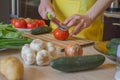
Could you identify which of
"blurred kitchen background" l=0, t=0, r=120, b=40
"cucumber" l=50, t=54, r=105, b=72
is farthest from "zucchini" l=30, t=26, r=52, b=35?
Answer: "blurred kitchen background" l=0, t=0, r=120, b=40

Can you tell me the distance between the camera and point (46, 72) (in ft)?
2.52

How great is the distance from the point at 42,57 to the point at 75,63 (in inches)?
4.4

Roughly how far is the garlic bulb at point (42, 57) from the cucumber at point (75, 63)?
0.06m

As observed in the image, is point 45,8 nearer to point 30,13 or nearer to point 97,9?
point 97,9

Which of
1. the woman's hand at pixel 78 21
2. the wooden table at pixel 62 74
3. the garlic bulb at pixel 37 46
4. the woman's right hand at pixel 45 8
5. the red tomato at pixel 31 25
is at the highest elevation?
the woman's right hand at pixel 45 8

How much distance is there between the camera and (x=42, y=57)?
78 centimetres

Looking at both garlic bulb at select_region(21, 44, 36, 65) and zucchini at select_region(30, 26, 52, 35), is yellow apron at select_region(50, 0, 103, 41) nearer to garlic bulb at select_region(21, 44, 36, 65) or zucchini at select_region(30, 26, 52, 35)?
zucchini at select_region(30, 26, 52, 35)

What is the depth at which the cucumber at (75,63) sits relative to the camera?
73cm

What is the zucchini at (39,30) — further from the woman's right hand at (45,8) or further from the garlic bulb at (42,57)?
the garlic bulb at (42,57)

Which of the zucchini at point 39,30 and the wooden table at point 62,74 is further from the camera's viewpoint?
the zucchini at point 39,30

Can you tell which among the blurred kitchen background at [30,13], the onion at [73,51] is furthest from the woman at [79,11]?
the blurred kitchen background at [30,13]

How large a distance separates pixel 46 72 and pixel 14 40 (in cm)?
23

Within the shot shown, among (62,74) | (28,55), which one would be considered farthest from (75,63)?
(28,55)

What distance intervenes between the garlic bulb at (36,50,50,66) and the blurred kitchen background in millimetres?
1671
